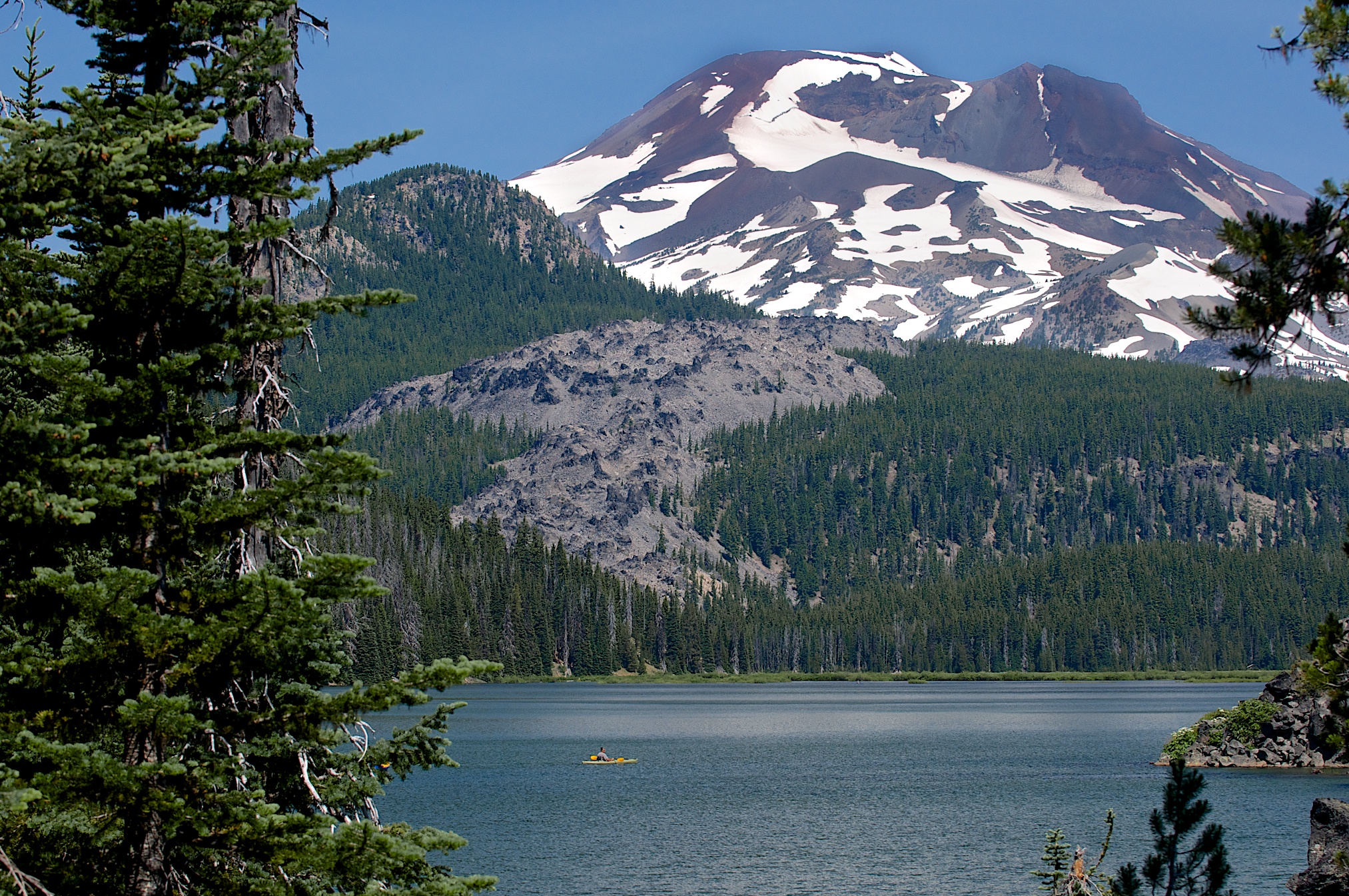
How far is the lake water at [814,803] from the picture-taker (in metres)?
52.7

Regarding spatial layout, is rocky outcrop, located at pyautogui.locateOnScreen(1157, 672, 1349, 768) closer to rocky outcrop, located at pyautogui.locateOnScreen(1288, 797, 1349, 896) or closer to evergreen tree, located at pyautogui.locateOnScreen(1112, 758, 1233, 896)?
rocky outcrop, located at pyautogui.locateOnScreen(1288, 797, 1349, 896)

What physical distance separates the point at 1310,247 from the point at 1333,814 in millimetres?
22150

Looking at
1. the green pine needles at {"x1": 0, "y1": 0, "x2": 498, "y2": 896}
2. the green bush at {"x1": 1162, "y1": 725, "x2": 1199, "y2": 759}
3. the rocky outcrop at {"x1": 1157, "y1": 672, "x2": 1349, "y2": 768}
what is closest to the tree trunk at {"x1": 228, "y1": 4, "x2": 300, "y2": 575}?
the green pine needles at {"x1": 0, "y1": 0, "x2": 498, "y2": 896}

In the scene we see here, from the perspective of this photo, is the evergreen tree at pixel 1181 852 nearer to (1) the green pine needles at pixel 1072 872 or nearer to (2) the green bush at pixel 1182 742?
(1) the green pine needles at pixel 1072 872

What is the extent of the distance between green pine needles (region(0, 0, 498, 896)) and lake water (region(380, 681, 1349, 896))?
34106 millimetres

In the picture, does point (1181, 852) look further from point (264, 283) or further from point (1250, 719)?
point (1250, 719)

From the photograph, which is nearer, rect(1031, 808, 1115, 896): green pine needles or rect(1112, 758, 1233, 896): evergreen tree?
rect(1112, 758, 1233, 896): evergreen tree

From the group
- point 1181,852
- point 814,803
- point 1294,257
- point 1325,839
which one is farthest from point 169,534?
point 814,803

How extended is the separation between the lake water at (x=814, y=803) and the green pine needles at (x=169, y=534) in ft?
112

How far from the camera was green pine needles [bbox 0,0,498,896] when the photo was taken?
15.5 meters

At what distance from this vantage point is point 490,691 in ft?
643

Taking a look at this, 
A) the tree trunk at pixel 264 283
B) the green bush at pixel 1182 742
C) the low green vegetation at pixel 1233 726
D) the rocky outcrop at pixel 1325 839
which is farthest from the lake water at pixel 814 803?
the tree trunk at pixel 264 283

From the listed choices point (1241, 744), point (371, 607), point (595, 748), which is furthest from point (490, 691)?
point (1241, 744)

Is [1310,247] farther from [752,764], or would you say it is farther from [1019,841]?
[752,764]
